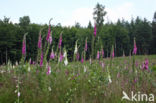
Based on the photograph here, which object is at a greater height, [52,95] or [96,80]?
[96,80]

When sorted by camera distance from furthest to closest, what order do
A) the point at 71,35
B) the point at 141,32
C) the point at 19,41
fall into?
the point at 141,32
the point at 71,35
the point at 19,41

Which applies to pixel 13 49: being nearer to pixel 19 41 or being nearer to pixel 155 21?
pixel 19 41

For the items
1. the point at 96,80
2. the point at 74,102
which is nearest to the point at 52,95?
the point at 74,102

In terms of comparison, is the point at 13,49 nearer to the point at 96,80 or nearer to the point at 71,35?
the point at 71,35

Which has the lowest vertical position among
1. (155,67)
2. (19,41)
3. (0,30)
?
(155,67)

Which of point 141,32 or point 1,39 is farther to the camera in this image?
point 141,32

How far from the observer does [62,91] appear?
136 inches

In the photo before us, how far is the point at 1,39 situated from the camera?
38.8 meters

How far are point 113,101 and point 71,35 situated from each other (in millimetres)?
54224

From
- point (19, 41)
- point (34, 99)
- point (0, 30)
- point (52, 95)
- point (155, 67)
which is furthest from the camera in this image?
point (19, 41)

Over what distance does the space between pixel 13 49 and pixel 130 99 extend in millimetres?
41705

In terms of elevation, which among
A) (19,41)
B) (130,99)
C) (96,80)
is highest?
(19,41)

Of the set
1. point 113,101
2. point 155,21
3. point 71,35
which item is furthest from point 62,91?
point 155,21

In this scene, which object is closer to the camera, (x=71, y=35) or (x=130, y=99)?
(x=130, y=99)
